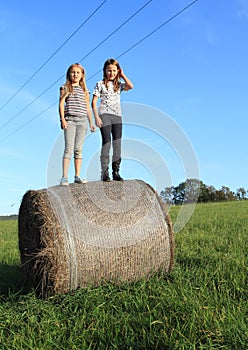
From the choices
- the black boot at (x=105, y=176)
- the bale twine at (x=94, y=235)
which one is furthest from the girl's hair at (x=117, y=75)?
the bale twine at (x=94, y=235)

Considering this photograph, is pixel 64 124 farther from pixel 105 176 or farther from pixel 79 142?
pixel 105 176

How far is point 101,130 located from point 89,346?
3.76 m

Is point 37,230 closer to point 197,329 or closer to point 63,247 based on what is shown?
point 63,247

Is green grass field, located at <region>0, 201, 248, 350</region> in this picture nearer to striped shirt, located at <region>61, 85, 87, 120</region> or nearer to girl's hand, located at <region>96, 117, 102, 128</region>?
girl's hand, located at <region>96, 117, 102, 128</region>

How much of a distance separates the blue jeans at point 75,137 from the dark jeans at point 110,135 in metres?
0.39

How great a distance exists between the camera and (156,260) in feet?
19.2

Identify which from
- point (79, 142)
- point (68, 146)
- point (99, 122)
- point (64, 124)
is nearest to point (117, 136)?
point (99, 122)

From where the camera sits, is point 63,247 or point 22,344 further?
point 63,247

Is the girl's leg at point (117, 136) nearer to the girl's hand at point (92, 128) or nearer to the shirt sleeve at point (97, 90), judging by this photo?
the girl's hand at point (92, 128)

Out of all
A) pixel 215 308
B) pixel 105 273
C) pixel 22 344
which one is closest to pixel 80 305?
pixel 105 273

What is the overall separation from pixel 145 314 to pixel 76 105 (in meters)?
3.88

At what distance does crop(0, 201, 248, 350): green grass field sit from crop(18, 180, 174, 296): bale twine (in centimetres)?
19

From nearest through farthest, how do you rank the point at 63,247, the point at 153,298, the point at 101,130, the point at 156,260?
the point at 153,298 → the point at 63,247 → the point at 156,260 → the point at 101,130

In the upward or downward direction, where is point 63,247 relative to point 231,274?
upward
